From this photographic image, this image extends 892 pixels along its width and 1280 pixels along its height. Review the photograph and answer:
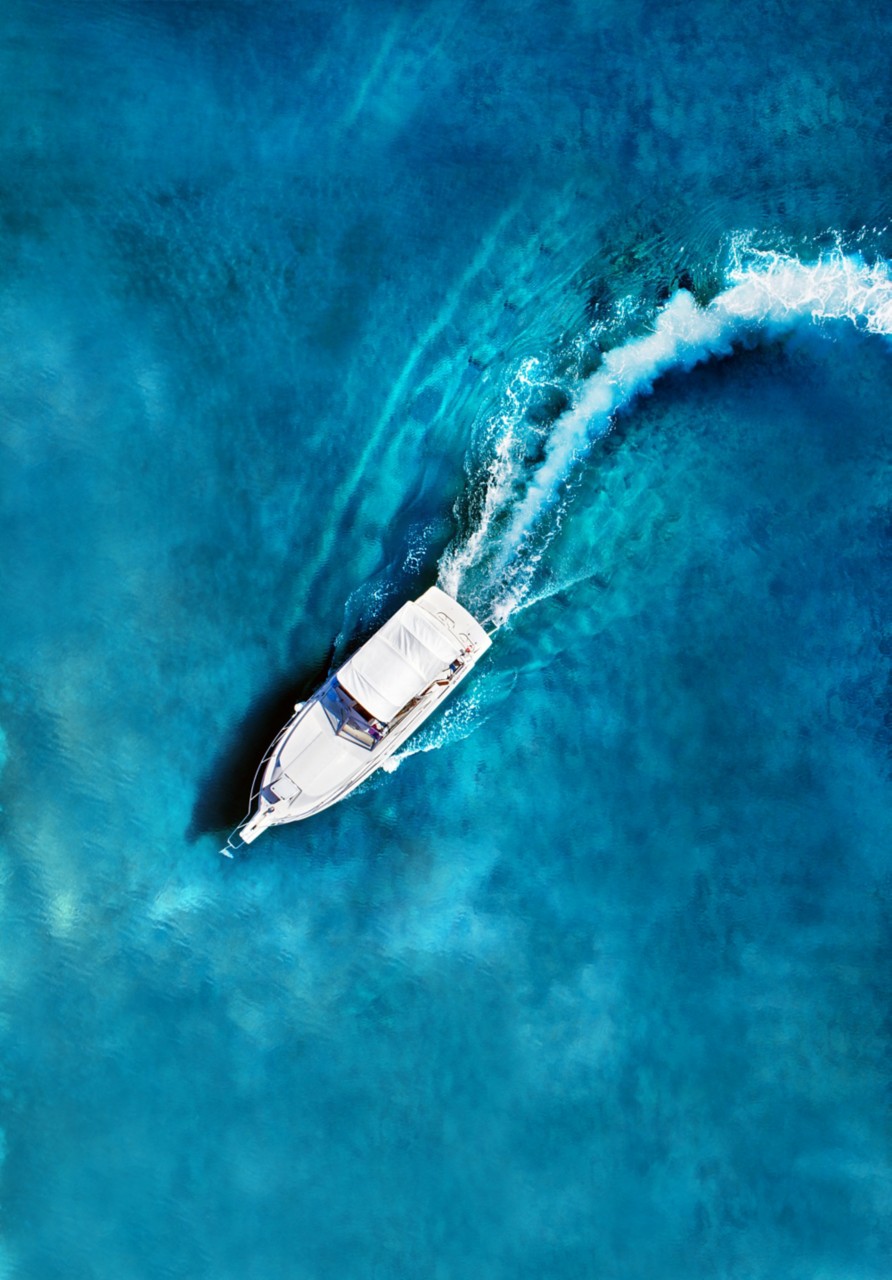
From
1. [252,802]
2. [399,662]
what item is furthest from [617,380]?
[252,802]

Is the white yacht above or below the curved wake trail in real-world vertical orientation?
below

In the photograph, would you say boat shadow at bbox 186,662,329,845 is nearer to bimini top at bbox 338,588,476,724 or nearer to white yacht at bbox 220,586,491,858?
white yacht at bbox 220,586,491,858

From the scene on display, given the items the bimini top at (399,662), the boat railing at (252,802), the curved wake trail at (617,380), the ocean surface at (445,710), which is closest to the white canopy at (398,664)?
the bimini top at (399,662)

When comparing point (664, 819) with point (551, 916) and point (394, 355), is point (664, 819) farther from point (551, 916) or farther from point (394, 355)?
point (394, 355)

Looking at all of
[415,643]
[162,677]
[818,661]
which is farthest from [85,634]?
[818,661]

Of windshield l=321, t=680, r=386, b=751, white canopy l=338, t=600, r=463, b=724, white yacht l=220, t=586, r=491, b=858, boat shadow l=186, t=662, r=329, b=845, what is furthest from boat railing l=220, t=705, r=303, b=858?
white canopy l=338, t=600, r=463, b=724

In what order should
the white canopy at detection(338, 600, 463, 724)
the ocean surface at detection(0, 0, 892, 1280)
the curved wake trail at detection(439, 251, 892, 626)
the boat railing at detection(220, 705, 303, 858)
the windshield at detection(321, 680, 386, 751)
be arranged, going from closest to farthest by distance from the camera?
the white canopy at detection(338, 600, 463, 724) < the windshield at detection(321, 680, 386, 751) < the boat railing at detection(220, 705, 303, 858) < the ocean surface at detection(0, 0, 892, 1280) < the curved wake trail at detection(439, 251, 892, 626)
